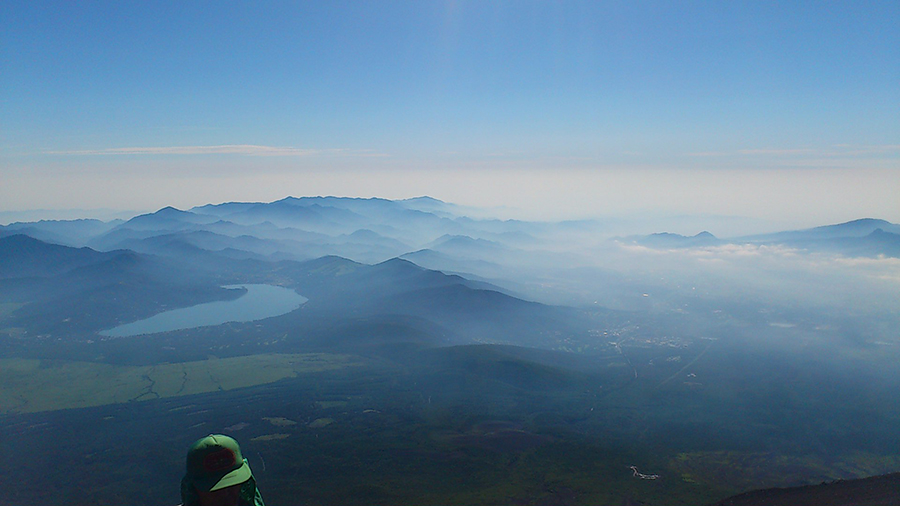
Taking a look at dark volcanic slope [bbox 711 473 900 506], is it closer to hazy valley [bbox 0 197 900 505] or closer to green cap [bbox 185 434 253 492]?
hazy valley [bbox 0 197 900 505]

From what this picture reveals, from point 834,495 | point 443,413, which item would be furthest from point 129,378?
point 834,495

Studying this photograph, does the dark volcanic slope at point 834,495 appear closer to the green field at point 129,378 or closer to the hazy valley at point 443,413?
the hazy valley at point 443,413

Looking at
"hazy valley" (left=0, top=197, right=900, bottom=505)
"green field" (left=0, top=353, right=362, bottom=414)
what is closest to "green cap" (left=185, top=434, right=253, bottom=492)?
"hazy valley" (left=0, top=197, right=900, bottom=505)

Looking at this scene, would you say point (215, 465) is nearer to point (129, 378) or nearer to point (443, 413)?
point (443, 413)

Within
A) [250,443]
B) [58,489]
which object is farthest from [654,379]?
[58,489]

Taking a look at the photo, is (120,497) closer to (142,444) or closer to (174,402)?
(142,444)

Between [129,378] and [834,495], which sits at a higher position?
[834,495]

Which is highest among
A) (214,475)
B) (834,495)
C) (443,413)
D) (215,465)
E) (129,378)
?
(215,465)
